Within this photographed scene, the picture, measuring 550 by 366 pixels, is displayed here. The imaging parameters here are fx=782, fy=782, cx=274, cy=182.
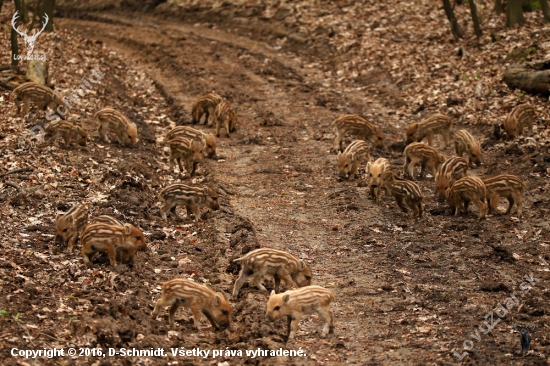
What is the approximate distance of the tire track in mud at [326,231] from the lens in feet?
30.6

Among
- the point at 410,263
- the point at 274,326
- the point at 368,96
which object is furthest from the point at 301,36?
the point at 274,326

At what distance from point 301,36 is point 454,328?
687 inches

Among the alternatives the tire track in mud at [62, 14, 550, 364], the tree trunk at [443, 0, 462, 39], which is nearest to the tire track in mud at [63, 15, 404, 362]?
the tire track in mud at [62, 14, 550, 364]

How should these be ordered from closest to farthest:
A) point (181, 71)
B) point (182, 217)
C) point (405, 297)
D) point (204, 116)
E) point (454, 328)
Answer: point (454, 328), point (405, 297), point (182, 217), point (204, 116), point (181, 71)

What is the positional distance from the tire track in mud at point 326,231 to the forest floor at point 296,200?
4cm

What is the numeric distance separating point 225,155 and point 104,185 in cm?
351

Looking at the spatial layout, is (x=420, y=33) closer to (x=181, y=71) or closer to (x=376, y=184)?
(x=181, y=71)

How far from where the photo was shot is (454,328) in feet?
30.5

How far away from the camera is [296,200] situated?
14.1 metres

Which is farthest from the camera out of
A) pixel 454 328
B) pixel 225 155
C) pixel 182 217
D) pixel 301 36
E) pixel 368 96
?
pixel 301 36

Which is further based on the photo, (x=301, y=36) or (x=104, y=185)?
(x=301, y=36)

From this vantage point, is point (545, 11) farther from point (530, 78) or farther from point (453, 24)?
point (530, 78)

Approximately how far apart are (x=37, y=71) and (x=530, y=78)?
1150cm

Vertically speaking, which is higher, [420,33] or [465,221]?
[420,33]
